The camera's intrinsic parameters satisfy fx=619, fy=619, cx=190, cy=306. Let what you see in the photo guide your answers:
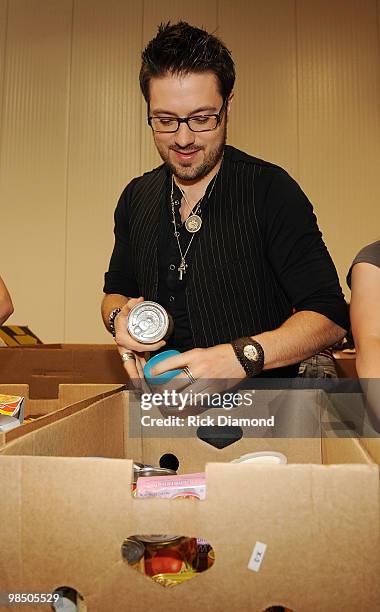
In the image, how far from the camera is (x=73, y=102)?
403 centimetres

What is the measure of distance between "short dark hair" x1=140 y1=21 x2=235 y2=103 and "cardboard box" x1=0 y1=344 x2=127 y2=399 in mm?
622

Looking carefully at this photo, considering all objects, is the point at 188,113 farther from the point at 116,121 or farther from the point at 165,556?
the point at 116,121

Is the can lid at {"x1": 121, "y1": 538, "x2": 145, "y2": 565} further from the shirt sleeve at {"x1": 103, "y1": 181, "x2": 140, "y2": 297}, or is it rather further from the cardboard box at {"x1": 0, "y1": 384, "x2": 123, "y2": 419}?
the shirt sleeve at {"x1": 103, "y1": 181, "x2": 140, "y2": 297}

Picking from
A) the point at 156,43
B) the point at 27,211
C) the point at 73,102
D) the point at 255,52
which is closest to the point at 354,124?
the point at 255,52

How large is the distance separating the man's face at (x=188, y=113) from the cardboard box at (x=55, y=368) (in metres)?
0.52

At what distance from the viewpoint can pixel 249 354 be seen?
3.23 ft

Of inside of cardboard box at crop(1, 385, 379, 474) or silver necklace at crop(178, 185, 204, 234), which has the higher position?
silver necklace at crop(178, 185, 204, 234)

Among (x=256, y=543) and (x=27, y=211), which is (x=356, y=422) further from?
(x=27, y=211)

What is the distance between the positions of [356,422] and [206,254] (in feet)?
1.73

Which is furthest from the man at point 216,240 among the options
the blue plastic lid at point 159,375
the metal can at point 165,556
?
the metal can at point 165,556

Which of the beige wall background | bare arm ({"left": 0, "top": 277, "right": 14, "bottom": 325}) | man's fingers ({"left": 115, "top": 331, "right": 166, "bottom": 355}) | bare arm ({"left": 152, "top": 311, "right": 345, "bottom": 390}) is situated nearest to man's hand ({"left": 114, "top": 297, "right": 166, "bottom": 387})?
man's fingers ({"left": 115, "top": 331, "right": 166, "bottom": 355})

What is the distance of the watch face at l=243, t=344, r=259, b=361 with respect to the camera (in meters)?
0.98

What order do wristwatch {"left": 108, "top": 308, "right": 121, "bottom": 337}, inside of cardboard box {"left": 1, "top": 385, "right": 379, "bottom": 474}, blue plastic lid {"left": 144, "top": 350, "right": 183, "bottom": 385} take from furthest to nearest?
wristwatch {"left": 108, "top": 308, "right": 121, "bottom": 337}, blue plastic lid {"left": 144, "top": 350, "right": 183, "bottom": 385}, inside of cardboard box {"left": 1, "top": 385, "right": 379, "bottom": 474}

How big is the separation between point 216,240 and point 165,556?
74cm
